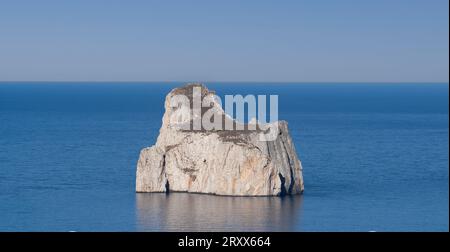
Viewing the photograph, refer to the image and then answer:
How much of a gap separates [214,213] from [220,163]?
6.09m

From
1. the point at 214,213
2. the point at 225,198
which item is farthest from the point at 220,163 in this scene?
the point at 214,213

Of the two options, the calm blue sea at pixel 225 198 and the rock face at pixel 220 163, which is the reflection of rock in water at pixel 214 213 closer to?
the calm blue sea at pixel 225 198

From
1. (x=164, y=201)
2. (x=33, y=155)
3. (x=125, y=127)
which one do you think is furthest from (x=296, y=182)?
(x=125, y=127)

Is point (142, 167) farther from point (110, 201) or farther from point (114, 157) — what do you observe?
point (114, 157)

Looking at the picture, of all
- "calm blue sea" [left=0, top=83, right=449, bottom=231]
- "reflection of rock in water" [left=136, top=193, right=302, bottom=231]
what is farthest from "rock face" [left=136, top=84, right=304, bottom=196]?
"calm blue sea" [left=0, top=83, right=449, bottom=231]

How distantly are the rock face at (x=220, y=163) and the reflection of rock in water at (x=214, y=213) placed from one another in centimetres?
88

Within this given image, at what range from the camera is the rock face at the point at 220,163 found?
264 ft

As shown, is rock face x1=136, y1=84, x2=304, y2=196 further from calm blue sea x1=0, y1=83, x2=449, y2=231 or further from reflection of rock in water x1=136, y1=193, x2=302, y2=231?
calm blue sea x1=0, y1=83, x2=449, y2=231

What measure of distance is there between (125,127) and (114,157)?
48.8m

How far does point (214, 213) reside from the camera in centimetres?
7619

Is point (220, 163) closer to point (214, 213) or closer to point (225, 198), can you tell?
point (225, 198)

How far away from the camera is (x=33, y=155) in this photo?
391ft
